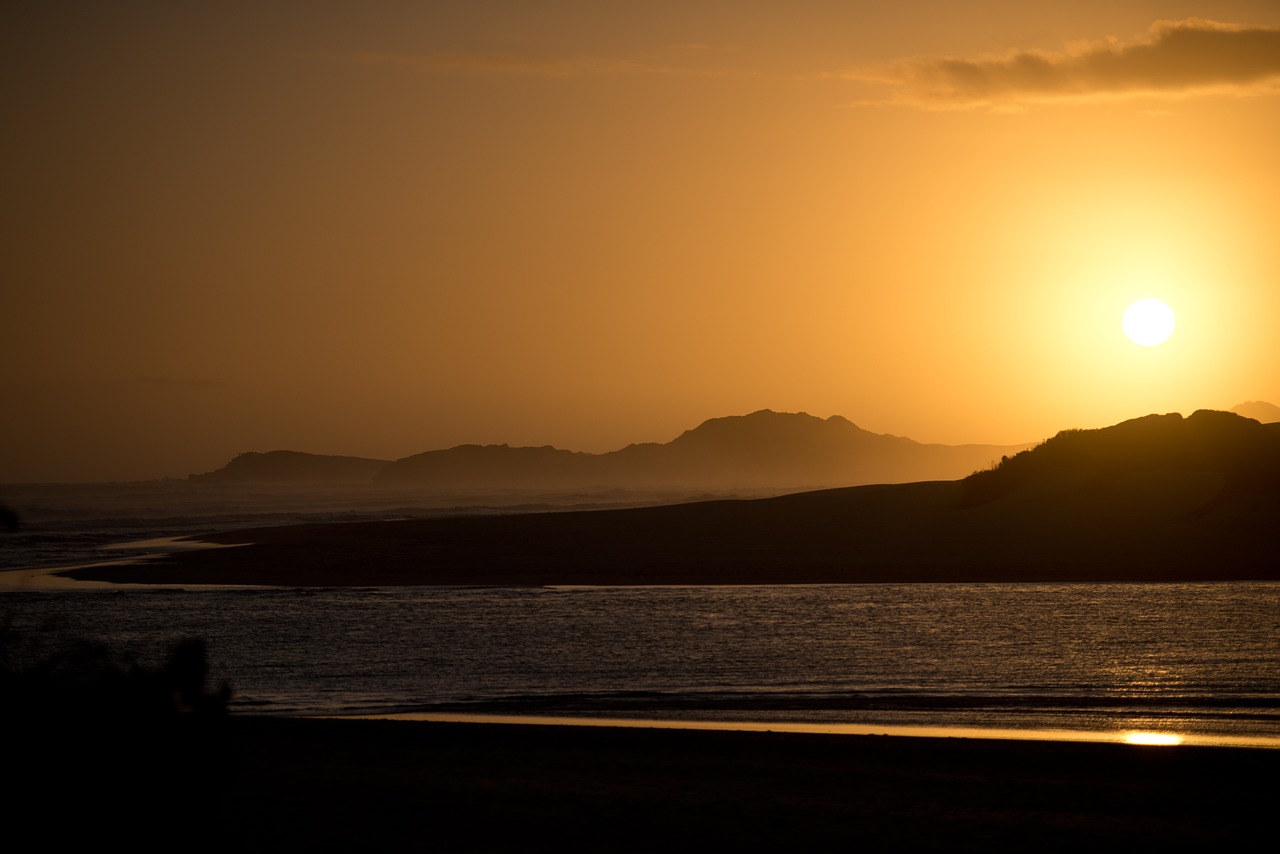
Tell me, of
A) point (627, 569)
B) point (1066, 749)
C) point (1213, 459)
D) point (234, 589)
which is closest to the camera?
point (1066, 749)

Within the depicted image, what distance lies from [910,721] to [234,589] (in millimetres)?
21088

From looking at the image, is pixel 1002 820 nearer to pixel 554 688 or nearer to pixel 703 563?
pixel 554 688

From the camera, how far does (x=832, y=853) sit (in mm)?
9016

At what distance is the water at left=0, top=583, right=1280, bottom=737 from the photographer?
1488cm

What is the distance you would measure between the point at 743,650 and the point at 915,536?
1905 cm

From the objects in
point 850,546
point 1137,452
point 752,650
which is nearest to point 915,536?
point 850,546

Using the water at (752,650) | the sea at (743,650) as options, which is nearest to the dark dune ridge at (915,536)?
the sea at (743,650)

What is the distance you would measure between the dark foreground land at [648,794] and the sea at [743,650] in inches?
54.9

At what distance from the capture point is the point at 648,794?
35.1 feet

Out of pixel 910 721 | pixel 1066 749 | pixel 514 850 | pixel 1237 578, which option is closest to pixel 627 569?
pixel 1237 578

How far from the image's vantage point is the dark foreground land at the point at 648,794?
7.37 metres

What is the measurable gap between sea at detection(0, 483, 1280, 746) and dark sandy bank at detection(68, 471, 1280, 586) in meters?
2.70

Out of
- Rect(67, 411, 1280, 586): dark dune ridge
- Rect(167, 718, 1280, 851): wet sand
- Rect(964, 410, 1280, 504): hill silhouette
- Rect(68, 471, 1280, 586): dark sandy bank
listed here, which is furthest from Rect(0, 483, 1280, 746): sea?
Rect(964, 410, 1280, 504): hill silhouette

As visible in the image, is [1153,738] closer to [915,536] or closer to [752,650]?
[752,650]
